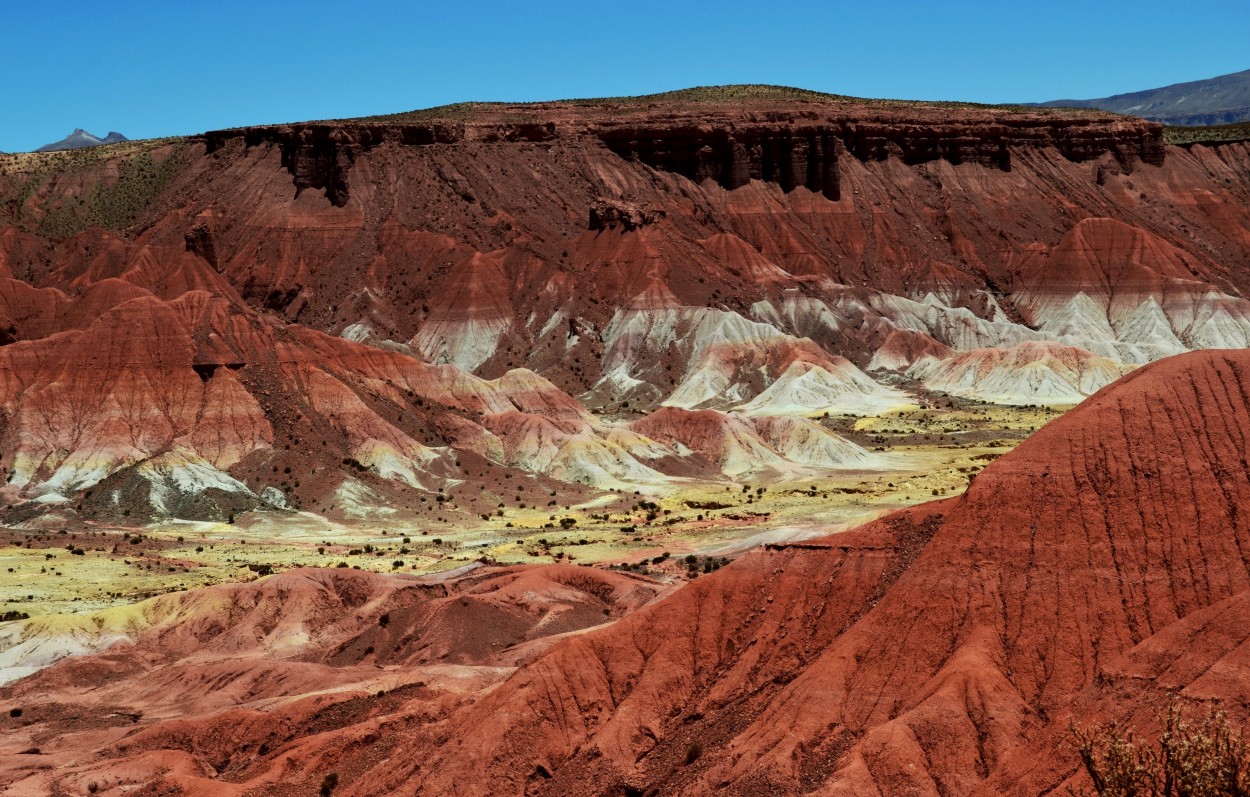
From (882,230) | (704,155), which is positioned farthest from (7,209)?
(882,230)

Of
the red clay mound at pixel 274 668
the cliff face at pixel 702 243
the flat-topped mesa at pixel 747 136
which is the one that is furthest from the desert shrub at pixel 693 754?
the flat-topped mesa at pixel 747 136

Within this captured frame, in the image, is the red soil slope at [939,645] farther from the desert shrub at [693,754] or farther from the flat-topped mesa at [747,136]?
the flat-topped mesa at [747,136]

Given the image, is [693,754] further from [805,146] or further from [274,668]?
[805,146]

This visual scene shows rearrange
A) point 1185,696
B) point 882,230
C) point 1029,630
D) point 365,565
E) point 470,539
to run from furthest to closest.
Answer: point 882,230
point 470,539
point 365,565
point 1029,630
point 1185,696

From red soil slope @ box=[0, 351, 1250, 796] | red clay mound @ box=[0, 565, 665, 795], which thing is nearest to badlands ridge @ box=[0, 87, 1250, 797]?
red soil slope @ box=[0, 351, 1250, 796]

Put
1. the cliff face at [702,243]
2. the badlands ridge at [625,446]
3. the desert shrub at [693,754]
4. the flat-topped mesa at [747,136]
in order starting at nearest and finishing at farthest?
1. the badlands ridge at [625,446]
2. the desert shrub at [693,754]
3. the cliff face at [702,243]
4. the flat-topped mesa at [747,136]

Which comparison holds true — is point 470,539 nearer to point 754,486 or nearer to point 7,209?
point 754,486
